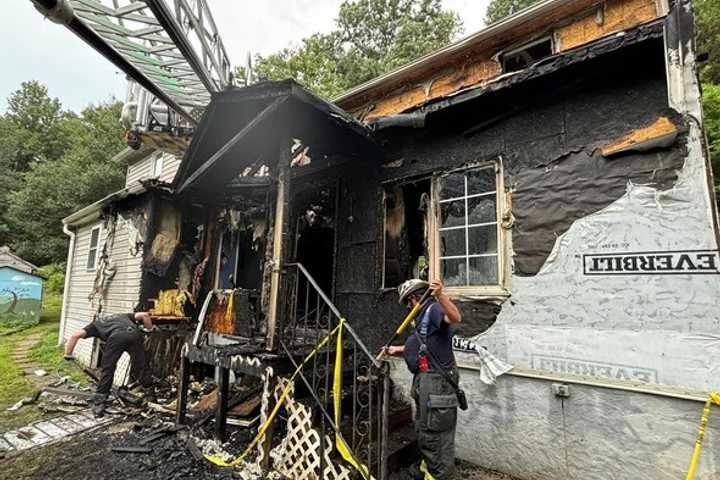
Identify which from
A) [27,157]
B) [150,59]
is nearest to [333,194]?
[150,59]

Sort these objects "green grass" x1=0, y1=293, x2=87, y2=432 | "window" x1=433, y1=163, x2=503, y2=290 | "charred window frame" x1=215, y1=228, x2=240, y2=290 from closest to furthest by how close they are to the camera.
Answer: "window" x1=433, y1=163, x2=503, y2=290 < "green grass" x1=0, y1=293, x2=87, y2=432 < "charred window frame" x1=215, y1=228, x2=240, y2=290

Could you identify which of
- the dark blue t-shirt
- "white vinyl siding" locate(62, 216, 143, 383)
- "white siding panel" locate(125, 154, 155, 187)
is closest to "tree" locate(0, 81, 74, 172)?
"white siding panel" locate(125, 154, 155, 187)

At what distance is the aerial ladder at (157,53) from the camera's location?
3459 mm

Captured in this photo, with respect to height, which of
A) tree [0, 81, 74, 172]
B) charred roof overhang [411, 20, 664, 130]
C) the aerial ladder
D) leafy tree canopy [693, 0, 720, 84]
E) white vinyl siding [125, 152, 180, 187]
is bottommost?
charred roof overhang [411, 20, 664, 130]

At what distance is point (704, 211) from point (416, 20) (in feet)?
74.4

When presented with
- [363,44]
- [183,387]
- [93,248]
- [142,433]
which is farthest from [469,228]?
[363,44]

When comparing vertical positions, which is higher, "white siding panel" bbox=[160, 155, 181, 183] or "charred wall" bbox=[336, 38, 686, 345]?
"white siding panel" bbox=[160, 155, 181, 183]

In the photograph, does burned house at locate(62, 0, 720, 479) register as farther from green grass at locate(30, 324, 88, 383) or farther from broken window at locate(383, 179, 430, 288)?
green grass at locate(30, 324, 88, 383)

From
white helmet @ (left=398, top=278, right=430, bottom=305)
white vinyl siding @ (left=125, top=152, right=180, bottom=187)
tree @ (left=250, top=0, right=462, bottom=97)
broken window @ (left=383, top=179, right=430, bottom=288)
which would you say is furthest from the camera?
tree @ (left=250, top=0, right=462, bottom=97)

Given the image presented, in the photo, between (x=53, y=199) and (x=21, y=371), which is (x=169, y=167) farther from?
(x=53, y=199)

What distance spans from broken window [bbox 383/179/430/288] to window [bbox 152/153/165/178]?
36.3 feet

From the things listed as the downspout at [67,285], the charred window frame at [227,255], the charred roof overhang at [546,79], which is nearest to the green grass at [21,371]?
the downspout at [67,285]

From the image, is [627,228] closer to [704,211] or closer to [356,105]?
[704,211]

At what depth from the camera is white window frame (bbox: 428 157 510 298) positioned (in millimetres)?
3873
